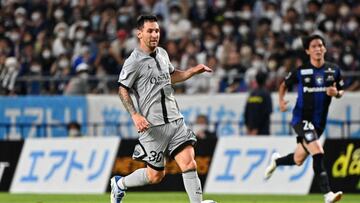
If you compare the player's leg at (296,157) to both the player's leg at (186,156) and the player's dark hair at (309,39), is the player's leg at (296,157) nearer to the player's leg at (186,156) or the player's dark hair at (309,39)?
the player's dark hair at (309,39)

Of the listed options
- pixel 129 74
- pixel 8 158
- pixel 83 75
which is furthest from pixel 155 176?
pixel 83 75

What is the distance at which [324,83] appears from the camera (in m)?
18.9

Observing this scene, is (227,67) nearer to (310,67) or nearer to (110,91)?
(110,91)

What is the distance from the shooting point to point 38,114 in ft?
92.9

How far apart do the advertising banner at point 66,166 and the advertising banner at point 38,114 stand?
272cm

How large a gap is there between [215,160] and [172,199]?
9.91ft

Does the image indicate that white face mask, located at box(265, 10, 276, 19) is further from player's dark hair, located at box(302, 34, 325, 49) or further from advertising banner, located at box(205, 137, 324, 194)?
player's dark hair, located at box(302, 34, 325, 49)

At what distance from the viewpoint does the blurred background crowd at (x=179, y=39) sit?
2839 cm

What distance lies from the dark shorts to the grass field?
1.76m

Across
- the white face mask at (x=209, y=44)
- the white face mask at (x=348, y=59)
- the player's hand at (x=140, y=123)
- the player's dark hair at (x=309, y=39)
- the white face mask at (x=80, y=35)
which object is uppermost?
the player's dark hair at (x=309, y=39)

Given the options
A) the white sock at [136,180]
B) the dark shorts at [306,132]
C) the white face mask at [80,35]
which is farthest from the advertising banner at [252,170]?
the white face mask at [80,35]

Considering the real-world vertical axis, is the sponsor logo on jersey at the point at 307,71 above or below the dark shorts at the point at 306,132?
above

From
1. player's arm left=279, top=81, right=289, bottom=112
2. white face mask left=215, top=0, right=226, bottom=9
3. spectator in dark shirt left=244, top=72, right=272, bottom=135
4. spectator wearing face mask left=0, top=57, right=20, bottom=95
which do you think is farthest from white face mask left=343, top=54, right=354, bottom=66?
player's arm left=279, top=81, right=289, bottom=112

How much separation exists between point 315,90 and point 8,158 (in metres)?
8.25
